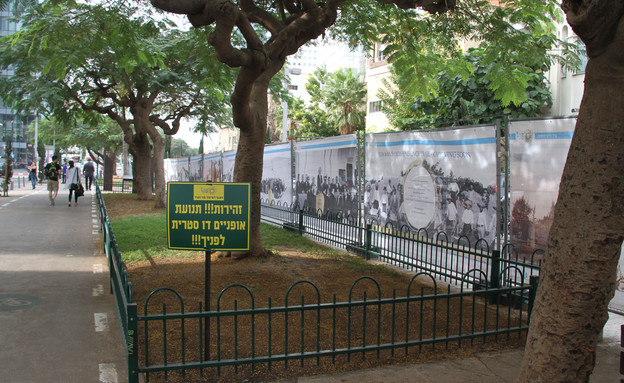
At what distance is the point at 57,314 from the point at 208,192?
352 cm

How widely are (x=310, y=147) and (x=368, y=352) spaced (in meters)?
8.75

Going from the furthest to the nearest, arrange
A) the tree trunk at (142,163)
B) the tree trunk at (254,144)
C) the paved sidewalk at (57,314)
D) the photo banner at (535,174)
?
the tree trunk at (142,163) < the tree trunk at (254,144) < the photo banner at (535,174) < the paved sidewalk at (57,314)

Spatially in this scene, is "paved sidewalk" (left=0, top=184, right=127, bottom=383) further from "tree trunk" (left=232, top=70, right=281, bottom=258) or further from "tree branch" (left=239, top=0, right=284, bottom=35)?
"tree branch" (left=239, top=0, right=284, bottom=35)

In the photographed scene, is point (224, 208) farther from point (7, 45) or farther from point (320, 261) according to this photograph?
point (7, 45)

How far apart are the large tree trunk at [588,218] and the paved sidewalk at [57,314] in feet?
12.4

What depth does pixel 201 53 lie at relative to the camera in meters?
10.9

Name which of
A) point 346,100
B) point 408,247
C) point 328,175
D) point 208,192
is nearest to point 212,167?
point 328,175

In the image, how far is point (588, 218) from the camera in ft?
10.7

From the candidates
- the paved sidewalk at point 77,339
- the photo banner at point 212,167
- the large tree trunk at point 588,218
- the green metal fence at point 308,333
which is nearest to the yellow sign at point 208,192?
the green metal fence at point 308,333

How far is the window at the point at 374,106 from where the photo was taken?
122 ft

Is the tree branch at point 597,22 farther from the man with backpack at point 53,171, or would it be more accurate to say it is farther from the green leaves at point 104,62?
the man with backpack at point 53,171

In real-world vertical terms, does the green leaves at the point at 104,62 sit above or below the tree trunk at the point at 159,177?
above

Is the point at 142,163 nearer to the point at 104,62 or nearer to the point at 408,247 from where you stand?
the point at 104,62

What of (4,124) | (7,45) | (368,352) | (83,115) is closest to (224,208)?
(368,352)
